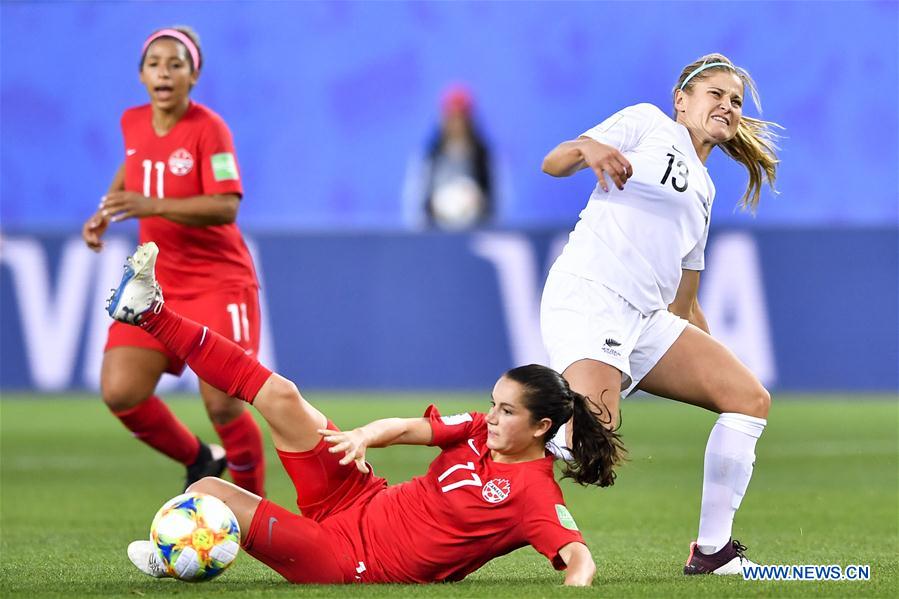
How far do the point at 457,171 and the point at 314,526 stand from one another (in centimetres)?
1239

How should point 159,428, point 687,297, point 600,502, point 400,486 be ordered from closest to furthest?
point 400,486 < point 687,297 < point 159,428 < point 600,502

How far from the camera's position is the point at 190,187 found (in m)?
7.64

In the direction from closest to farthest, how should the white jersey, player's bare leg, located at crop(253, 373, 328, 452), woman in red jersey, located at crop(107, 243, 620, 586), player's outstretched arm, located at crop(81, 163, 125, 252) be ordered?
woman in red jersey, located at crop(107, 243, 620, 586)
player's bare leg, located at crop(253, 373, 328, 452)
the white jersey
player's outstretched arm, located at crop(81, 163, 125, 252)

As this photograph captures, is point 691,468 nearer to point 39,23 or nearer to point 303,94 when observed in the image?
point 303,94

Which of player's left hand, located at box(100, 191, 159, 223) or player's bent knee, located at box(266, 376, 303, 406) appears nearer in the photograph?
player's bent knee, located at box(266, 376, 303, 406)

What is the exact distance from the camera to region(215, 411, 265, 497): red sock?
25.1ft

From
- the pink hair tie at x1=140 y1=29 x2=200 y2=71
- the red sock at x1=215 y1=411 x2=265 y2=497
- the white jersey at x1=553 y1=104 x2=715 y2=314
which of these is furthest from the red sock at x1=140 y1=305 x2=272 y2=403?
the pink hair tie at x1=140 y1=29 x2=200 y2=71

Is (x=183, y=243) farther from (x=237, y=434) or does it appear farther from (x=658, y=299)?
(x=658, y=299)

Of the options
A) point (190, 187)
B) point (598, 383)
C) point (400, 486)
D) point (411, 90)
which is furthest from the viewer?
point (411, 90)

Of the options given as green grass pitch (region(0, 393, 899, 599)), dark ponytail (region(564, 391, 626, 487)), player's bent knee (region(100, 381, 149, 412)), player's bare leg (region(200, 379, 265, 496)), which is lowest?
green grass pitch (region(0, 393, 899, 599))

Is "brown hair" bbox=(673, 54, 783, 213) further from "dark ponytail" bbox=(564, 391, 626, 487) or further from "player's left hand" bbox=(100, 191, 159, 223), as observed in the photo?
"player's left hand" bbox=(100, 191, 159, 223)

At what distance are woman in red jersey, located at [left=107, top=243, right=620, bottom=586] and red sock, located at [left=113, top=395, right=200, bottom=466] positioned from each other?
7.78 ft

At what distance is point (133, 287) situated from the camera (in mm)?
5391

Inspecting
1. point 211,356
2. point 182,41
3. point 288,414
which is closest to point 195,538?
point 288,414
